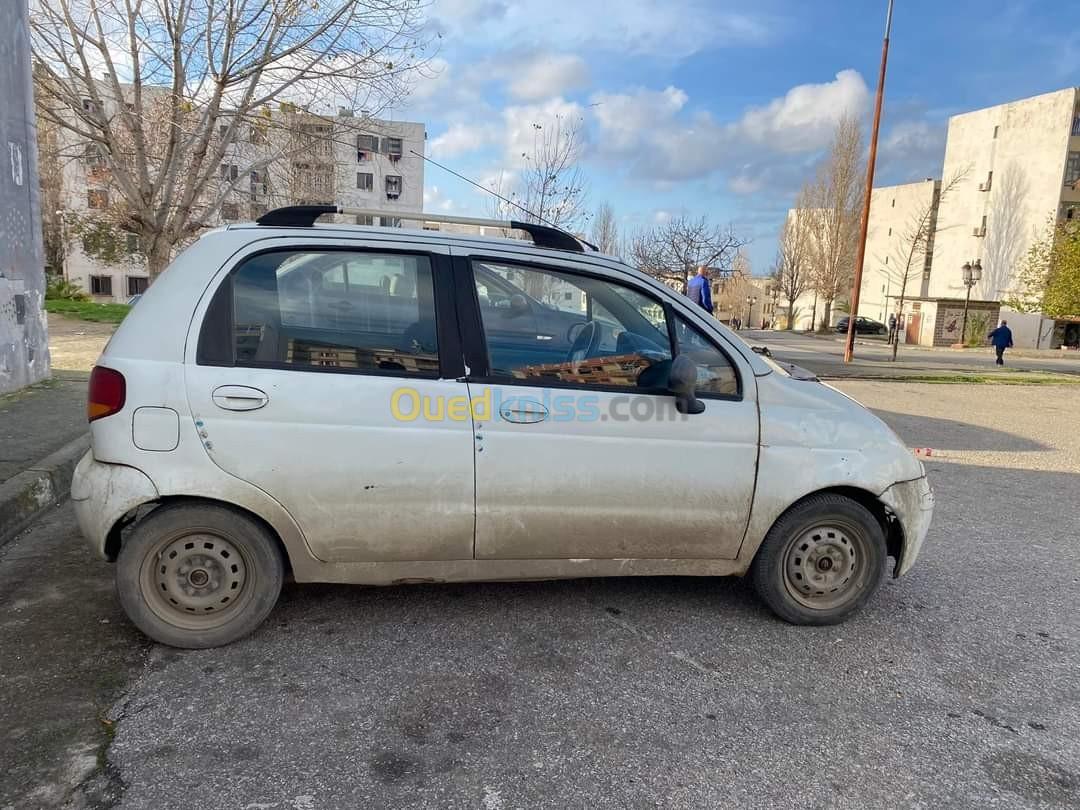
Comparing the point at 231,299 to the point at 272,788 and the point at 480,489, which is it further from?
the point at 272,788

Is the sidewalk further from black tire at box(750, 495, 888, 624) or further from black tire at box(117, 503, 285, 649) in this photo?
black tire at box(750, 495, 888, 624)

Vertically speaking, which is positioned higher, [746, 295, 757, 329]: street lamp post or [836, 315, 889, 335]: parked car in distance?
[746, 295, 757, 329]: street lamp post

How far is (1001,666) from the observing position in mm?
3346

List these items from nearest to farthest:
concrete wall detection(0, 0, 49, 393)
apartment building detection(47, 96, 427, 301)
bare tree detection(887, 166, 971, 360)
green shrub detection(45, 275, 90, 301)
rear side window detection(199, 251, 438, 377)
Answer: rear side window detection(199, 251, 438, 377) < concrete wall detection(0, 0, 49, 393) < apartment building detection(47, 96, 427, 301) < green shrub detection(45, 275, 90, 301) < bare tree detection(887, 166, 971, 360)

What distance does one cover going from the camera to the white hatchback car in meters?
3.08

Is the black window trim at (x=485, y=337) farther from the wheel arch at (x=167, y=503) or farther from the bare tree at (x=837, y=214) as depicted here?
the bare tree at (x=837, y=214)

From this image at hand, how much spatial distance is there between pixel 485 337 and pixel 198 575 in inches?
64.0

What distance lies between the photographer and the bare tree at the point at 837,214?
2058 inches

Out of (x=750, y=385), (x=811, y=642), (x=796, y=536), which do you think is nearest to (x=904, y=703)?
(x=811, y=642)

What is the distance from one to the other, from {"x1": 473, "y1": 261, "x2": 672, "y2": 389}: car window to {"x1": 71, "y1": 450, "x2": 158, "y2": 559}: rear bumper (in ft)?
5.12

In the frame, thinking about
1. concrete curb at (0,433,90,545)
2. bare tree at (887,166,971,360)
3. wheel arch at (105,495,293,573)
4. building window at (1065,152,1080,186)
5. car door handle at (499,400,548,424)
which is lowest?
concrete curb at (0,433,90,545)

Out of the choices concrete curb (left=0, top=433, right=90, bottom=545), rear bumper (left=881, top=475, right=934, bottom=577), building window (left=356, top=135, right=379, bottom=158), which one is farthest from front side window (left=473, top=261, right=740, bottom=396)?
building window (left=356, top=135, right=379, bottom=158)

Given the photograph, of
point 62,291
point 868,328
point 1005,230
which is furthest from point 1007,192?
point 62,291

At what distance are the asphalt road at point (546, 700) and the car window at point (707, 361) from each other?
1.18 m
